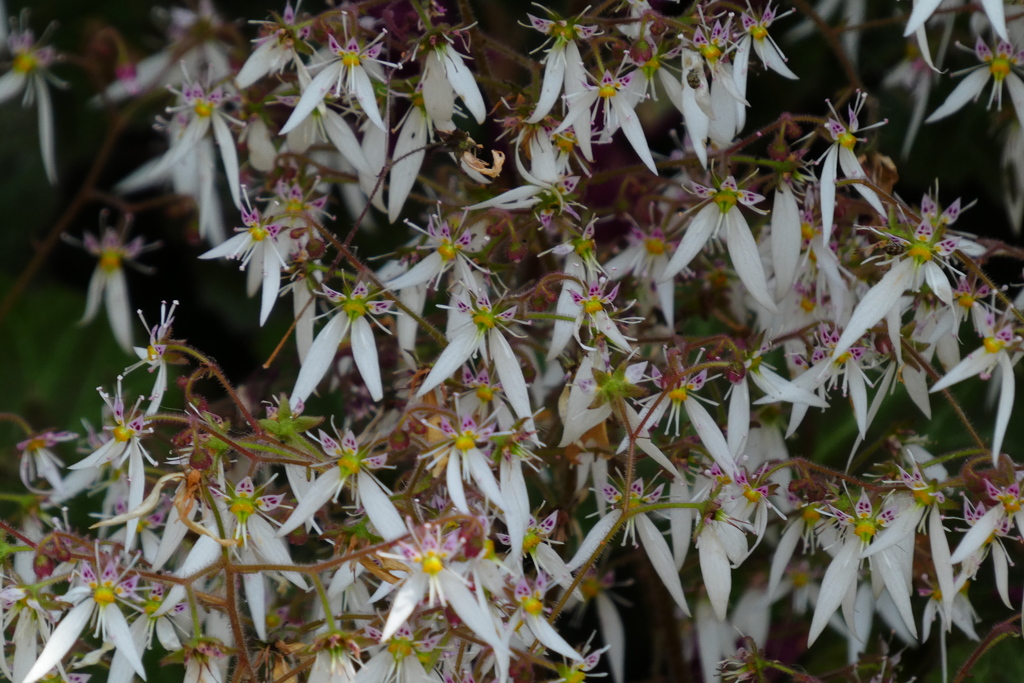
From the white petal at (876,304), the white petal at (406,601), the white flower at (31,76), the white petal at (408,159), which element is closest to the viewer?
the white petal at (406,601)

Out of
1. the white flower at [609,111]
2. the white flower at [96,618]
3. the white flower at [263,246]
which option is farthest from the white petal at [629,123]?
the white flower at [96,618]

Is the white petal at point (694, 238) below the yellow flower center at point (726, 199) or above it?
below

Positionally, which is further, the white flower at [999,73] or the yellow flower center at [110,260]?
the yellow flower center at [110,260]

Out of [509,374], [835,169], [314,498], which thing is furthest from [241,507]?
[835,169]

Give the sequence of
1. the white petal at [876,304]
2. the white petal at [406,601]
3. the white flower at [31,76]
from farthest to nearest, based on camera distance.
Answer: the white flower at [31,76] < the white petal at [876,304] < the white petal at [406,601]

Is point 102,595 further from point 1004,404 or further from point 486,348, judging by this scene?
point 1004,404

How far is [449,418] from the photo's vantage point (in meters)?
0.53

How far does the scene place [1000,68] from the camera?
2.15 ft

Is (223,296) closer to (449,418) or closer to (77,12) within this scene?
(77,12)

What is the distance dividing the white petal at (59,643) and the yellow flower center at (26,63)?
0.54 m

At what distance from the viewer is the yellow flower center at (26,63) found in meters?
0.87

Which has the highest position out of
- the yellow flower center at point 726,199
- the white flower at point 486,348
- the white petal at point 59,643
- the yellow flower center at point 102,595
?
the yellow flower center at point 726,199

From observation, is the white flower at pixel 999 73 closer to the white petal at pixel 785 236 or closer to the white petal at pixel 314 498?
the white petal at pixel 785 236

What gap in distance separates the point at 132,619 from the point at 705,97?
1.58 ft
